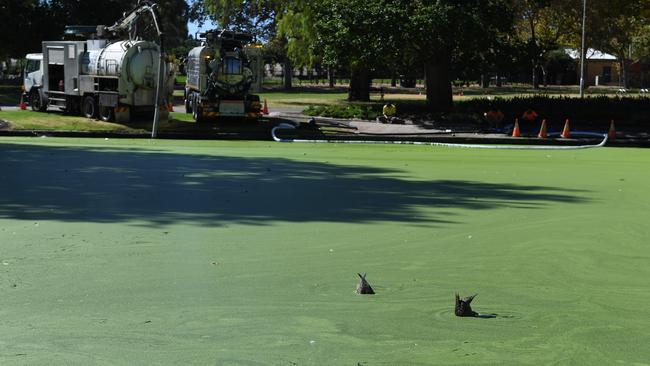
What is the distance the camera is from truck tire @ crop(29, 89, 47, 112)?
1511 inches

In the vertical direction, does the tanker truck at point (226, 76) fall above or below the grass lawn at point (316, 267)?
above

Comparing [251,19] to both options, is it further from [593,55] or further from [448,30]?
[593,55]

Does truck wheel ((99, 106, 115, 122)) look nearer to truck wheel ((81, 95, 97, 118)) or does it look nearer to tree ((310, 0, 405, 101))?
truck wheel ((81, 95, 97, 118))

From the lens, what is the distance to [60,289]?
8820mm

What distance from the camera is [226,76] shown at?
3475 centimetres

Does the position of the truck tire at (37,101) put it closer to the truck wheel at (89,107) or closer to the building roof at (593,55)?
the truck wheel at (89,107)

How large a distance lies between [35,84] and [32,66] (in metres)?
1.91

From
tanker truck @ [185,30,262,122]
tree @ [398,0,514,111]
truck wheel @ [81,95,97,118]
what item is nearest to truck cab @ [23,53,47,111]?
truck wheel @ [81,95,97,118]

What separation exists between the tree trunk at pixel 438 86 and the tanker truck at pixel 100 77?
9.95m

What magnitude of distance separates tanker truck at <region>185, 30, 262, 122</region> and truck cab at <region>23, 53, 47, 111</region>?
674 centimetres

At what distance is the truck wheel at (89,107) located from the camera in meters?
34.8

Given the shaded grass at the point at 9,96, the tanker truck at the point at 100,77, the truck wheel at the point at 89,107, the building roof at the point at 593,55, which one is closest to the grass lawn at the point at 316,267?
the tanker truck at the point at 100,77

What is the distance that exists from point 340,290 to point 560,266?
105 inches

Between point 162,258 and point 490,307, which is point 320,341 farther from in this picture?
point 162,258
